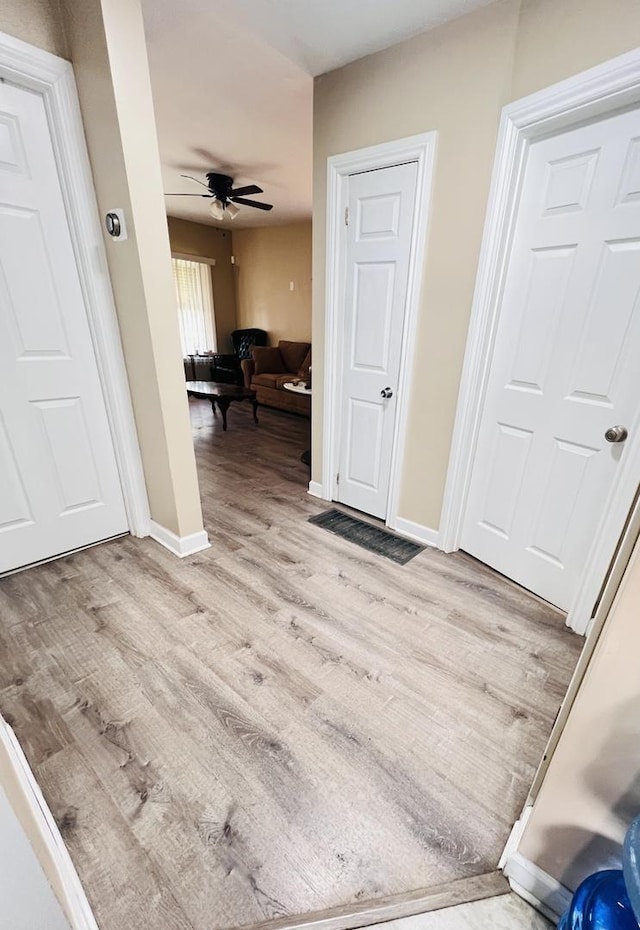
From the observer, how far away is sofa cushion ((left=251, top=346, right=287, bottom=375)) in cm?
568

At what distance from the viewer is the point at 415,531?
2369mm

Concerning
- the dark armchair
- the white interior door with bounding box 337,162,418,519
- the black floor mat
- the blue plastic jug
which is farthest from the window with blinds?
the blue plastic jug

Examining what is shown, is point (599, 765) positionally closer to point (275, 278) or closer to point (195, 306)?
point (275, 278)

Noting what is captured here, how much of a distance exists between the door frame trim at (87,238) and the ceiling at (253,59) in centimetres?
61

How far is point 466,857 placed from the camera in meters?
0.99

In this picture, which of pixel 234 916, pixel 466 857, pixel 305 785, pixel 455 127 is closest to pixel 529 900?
pixel 466 857

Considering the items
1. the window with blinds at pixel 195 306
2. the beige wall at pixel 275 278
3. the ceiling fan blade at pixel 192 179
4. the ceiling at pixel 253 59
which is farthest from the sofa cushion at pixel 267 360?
the ceiling at pixel 253 59

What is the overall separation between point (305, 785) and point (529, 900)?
1.96 ft

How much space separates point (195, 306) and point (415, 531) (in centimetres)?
622

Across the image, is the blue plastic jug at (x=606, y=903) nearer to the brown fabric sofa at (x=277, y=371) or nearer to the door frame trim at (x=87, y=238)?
the door frame trim at (x=87, y=238)

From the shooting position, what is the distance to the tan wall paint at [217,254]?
20.3ft

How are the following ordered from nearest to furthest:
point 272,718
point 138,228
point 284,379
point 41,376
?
1. point 272,718
2. point 138,228
3. point 41,376
4. point 284,379

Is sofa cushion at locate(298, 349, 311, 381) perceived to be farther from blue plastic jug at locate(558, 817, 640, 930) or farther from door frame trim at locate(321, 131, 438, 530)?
blue plastic jug at locate(558, 817, 640, 930)

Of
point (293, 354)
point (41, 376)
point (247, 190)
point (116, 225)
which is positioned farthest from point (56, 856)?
point (293, 354)
